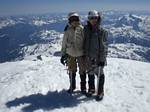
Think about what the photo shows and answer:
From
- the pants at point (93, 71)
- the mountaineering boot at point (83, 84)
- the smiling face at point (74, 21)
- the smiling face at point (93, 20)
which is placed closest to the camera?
the smiling face at point (93, 20)

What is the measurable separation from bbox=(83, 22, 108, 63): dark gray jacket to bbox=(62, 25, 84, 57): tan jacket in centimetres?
35

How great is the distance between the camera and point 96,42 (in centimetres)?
1231

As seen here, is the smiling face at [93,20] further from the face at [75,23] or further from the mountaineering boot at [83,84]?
the mountaineering boot at [83,84]

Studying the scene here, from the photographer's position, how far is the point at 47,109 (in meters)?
12.0

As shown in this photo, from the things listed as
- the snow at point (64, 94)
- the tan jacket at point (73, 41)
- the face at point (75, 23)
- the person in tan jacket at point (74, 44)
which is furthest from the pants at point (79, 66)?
the face at point (75, 23)

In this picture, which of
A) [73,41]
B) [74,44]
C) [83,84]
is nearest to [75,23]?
[73,41]

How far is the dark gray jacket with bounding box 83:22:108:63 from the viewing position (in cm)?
1223

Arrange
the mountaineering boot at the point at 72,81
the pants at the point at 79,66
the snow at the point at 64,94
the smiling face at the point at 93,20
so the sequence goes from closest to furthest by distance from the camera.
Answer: the smiling face at the point at 93,20, the snow at the point at 64,94, the pants at the point at 79,66, the mountaineering boot at the point at 72,81

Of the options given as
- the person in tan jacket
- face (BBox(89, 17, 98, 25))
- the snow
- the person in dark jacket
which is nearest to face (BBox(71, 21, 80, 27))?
the person in tan jacket

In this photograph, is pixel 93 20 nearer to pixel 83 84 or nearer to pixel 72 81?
pixel 83 84

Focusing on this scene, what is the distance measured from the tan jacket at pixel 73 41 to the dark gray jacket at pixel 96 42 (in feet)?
1.13

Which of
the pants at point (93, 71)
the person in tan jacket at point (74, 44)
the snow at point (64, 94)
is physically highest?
the person in tan jacket at point (74, 44)

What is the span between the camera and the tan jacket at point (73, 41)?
503 inches

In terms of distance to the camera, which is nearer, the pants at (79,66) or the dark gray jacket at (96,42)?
the dark gray jacket at (96,42)
